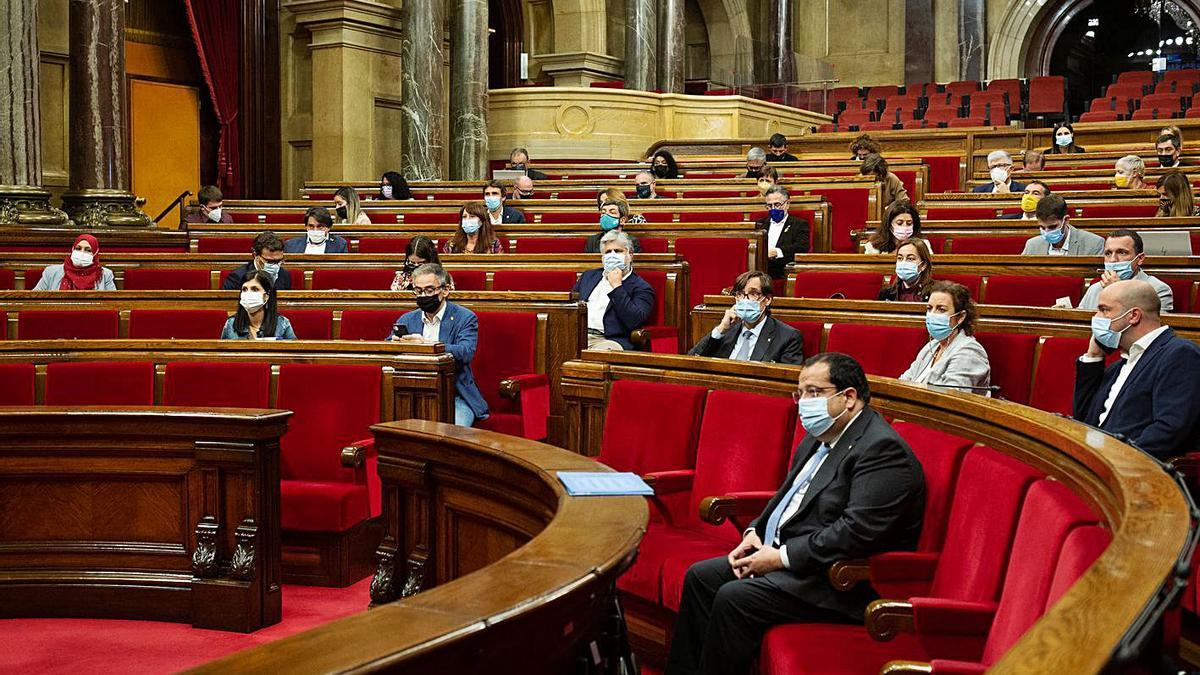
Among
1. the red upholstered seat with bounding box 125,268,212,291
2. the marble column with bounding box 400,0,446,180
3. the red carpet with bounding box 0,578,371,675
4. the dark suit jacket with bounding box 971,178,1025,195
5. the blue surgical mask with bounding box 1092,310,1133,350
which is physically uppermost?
the marble column with bounding box 400,0,446,180

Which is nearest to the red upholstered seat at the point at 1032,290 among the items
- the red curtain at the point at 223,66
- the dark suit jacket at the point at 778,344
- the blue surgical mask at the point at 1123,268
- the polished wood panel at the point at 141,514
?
the blue surgical mask at the point at 1123,268

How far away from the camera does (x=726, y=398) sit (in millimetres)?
3559

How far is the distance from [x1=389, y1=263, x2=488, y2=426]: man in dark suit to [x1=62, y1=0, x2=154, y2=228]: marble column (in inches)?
171

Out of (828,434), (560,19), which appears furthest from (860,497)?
(560,19)

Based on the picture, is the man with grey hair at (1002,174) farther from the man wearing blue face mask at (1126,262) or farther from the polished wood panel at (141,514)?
the polished wood panel at (141,514)

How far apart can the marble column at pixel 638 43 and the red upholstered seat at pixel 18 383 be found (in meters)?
10.7

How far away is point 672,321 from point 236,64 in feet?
26.0

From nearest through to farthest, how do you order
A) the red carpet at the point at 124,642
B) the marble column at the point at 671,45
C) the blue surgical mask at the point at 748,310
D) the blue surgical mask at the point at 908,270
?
the red carpet at the point at 124,642 → the blue surgical mask at the point at 748,310 → the blue surgical mask at the point at 908,270 → the marble column at the point at 671,45

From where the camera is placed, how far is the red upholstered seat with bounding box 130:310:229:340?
5359 millimetres

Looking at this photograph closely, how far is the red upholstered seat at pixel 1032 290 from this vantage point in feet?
16.7

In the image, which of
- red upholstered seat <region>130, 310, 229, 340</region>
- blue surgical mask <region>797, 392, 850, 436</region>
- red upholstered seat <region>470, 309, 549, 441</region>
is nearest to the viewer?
blue surgical mask <region>797, 392, 850, 436</region>

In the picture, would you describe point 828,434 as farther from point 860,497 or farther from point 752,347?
point 752,347

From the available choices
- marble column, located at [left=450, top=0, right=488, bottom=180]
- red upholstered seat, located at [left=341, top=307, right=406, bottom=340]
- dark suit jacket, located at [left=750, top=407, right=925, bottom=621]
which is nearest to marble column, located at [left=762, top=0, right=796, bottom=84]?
marble column, located at [left=450, top=0, right=488, bottom=180]

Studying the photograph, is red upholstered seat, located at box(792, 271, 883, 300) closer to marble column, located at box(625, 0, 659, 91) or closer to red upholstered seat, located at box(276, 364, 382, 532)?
red upholstered seat, located at box(276, 364, 382, 532)
